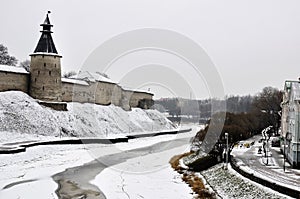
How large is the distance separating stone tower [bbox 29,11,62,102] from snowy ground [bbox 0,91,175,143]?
60.2 inches

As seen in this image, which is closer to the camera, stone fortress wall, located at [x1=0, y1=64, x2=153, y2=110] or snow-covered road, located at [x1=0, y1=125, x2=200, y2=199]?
snow-covered road, located at [x1=0, y1=125, x2=200, y2=199]

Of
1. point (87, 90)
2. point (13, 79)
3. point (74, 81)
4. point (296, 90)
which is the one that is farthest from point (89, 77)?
point (296, 90)

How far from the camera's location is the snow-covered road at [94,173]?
53.4 ft

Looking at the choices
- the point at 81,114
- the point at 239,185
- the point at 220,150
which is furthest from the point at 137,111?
the point at 239,185

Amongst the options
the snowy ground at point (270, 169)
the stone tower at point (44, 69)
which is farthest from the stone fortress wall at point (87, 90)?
the snowy ground at point (270, 169)

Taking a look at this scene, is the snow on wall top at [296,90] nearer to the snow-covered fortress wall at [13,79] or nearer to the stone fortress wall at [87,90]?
the stone fortress wall at [87,90]

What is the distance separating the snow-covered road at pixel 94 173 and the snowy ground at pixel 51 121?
128 inches

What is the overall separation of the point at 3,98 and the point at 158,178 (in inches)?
690

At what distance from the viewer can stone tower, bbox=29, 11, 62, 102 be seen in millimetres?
35531

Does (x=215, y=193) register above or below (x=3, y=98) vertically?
below

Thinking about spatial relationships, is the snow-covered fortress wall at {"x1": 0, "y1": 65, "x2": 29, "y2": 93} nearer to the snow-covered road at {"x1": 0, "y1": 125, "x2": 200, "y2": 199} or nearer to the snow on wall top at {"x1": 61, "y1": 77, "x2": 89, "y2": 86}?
the snow on wall top at {"x1": 61, "y1": 77, "x2": 89, "y2": 86}

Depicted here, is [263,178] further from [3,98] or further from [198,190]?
[3,98]

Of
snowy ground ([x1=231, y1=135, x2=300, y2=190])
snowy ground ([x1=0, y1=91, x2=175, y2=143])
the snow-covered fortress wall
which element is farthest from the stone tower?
snowy ground ([x1=231, y1=135, x2=300, y2=190])

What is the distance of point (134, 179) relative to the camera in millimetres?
19422
